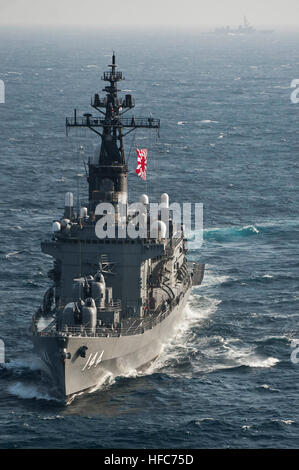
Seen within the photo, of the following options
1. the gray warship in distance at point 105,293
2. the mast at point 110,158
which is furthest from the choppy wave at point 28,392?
the mast at point 110,158

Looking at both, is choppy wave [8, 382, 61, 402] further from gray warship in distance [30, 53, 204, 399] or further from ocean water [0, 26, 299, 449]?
gray warship in distance [30, 53, 204, 399]

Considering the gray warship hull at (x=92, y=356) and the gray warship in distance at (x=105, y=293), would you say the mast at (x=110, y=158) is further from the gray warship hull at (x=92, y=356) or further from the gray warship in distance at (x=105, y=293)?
the gray warship hull at (x=92, y=356)

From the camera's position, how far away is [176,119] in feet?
484

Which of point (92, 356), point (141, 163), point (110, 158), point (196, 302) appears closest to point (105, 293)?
point (92, 356)

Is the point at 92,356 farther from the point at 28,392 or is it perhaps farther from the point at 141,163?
the point at 141,163

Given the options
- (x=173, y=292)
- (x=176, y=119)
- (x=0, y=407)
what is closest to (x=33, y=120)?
(x=176, y=119)

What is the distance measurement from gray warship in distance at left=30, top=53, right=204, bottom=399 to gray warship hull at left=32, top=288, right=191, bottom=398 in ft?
0.17

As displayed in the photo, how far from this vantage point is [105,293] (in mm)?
52875

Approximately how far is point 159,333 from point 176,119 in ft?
312

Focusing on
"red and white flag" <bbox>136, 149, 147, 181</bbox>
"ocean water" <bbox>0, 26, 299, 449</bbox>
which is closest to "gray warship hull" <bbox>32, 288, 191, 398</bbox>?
"ocean water" <bbox>0, 26, 299, 449</bbox>

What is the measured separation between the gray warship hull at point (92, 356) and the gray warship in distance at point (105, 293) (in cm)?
5

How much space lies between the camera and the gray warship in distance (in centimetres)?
4941
